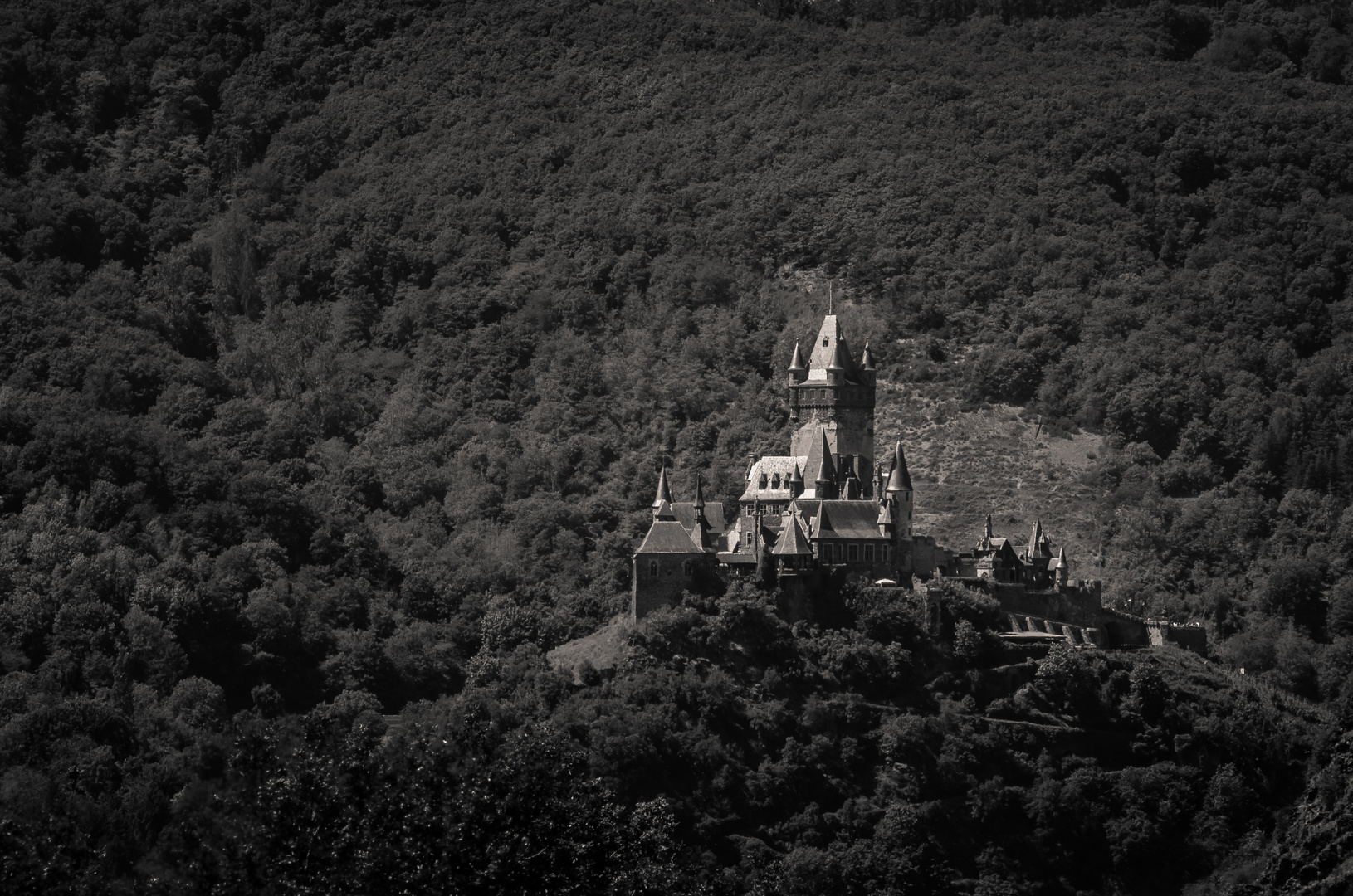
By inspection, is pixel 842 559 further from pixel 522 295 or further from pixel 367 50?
pixel 367 50

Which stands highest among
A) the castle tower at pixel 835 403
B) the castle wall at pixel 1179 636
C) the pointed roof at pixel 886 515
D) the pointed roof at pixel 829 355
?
the pointed roof at pixel 829 355

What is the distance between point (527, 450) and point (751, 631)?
38.7 meters

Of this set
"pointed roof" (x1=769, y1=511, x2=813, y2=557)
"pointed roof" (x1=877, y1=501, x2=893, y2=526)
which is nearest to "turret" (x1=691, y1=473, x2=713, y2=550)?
"pointed roof" (x1=769, y1=511, x2=813, y2=557)

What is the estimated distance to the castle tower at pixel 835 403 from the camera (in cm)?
10681

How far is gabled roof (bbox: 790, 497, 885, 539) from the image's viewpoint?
99.6 metres

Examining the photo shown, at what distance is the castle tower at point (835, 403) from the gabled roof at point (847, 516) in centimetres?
493

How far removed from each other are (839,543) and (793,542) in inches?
79.4

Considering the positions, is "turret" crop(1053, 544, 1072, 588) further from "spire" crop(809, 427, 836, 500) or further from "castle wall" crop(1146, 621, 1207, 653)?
"spire" crop(809, 427, 836, 500)

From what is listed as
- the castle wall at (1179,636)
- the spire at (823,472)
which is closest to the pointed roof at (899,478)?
the spire at (823,472)

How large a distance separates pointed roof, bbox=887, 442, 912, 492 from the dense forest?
5.36 metres

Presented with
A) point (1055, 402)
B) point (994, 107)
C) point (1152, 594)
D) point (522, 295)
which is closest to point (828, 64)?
point (994, 107)

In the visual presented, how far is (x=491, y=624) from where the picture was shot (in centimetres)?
10925

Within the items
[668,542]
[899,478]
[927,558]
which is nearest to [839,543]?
[927,558]

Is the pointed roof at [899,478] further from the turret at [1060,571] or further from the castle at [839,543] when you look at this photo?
the turret at [1060,571]
